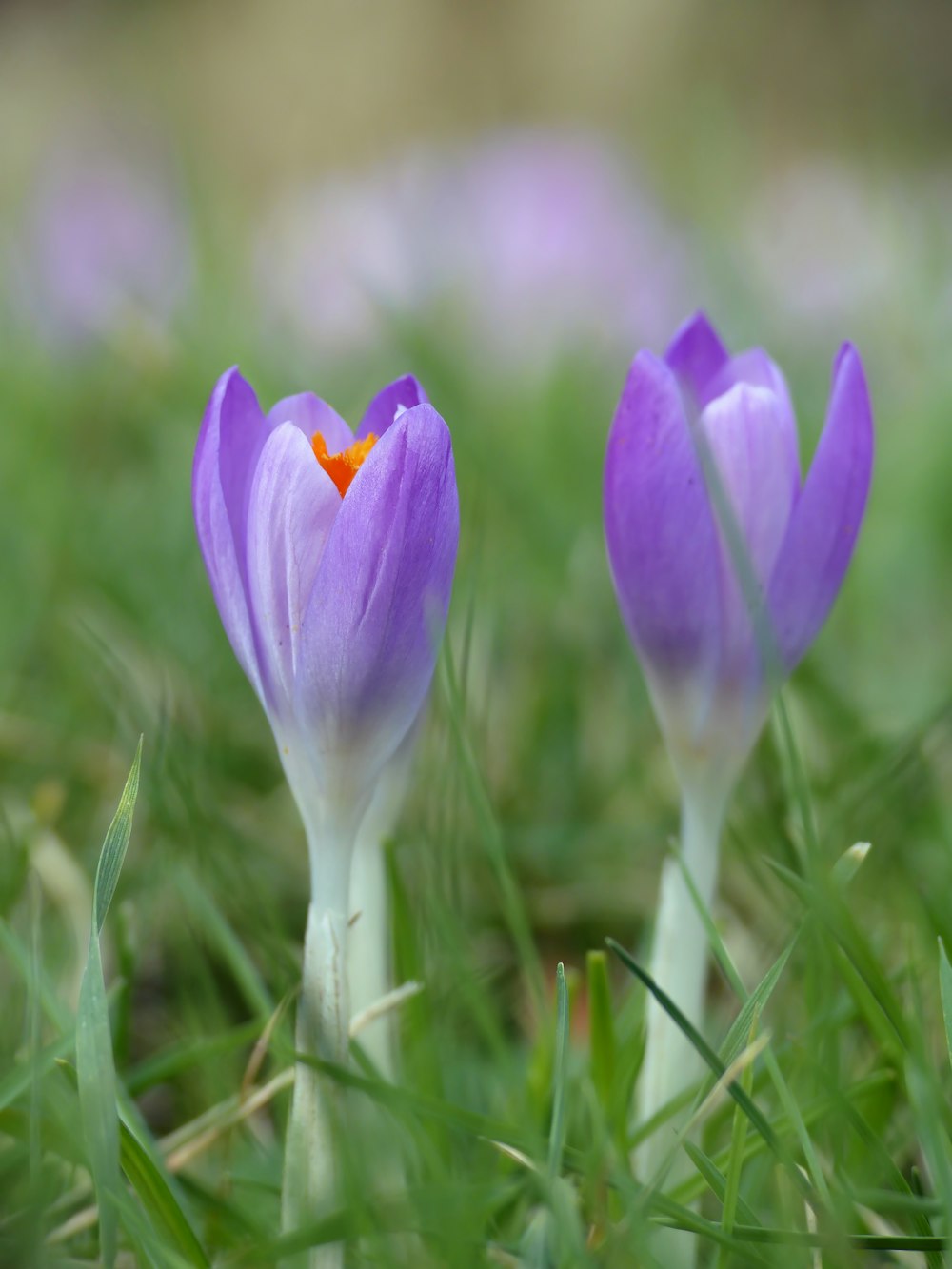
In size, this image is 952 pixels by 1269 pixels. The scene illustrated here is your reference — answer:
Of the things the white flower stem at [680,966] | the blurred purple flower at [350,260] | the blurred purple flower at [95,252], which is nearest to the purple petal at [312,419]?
the white flower stem at [680,966]

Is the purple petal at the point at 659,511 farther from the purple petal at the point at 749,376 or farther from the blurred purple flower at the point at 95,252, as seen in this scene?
the blurred purple flower at the point at 95,252

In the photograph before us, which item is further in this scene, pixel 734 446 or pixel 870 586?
pixel 870 586

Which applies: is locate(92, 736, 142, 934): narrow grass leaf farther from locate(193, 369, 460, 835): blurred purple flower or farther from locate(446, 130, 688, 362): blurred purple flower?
locate(446, 130, 688, 362): blurred purple flower

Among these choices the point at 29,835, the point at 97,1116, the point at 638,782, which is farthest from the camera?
the point at 638,782

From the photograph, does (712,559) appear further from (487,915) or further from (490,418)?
(490,418)

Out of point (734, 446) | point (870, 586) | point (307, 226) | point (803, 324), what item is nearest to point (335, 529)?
point (734, 446)

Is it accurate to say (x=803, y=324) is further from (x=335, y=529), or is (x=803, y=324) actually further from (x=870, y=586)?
(x=335, y=529)
